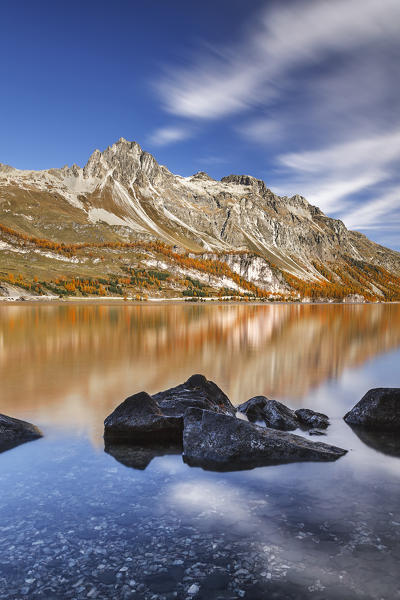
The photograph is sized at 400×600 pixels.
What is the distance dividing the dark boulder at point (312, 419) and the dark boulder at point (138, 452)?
535 centimetres

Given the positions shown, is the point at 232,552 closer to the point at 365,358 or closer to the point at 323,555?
the point at 323,555

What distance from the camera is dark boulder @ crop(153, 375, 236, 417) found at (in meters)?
15.8

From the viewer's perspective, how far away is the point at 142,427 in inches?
552

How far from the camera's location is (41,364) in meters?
27.9

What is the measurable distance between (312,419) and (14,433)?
10.3 metres

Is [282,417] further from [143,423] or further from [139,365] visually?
[139,365]

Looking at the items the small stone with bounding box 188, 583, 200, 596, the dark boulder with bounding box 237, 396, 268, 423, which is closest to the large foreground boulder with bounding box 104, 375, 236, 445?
the dark boulder with bounding box 237, 396, 268, 423

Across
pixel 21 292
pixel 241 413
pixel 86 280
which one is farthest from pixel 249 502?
pixel 86 280

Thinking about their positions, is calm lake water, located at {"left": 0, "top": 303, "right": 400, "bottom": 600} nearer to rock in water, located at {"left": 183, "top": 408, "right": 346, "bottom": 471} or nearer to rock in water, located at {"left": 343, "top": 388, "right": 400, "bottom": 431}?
rock in water, located at {"left": 183, "top": 408, "right": 346, "bottom": 471}

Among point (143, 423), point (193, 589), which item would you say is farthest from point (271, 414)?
point (193, 589)

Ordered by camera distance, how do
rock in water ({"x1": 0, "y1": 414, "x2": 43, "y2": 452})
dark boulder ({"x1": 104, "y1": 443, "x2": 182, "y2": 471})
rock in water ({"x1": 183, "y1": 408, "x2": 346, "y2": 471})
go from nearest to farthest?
dark boulder ({"x1": 104, "y1": 443, "x2": 182, "y2": 471}) < rock in water ({"x1": 183, "y1": 408, "x2": 346, "y2": 471}) < rock in water ({"x1": 0, "y1": 414, "x2": 43, "y2": 452})

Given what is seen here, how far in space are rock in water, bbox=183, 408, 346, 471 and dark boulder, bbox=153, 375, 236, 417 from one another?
237cm

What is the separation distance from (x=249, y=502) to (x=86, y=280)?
181 m

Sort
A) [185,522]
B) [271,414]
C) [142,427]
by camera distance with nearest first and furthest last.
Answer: [185,522] → [142,427] → [271,414]
